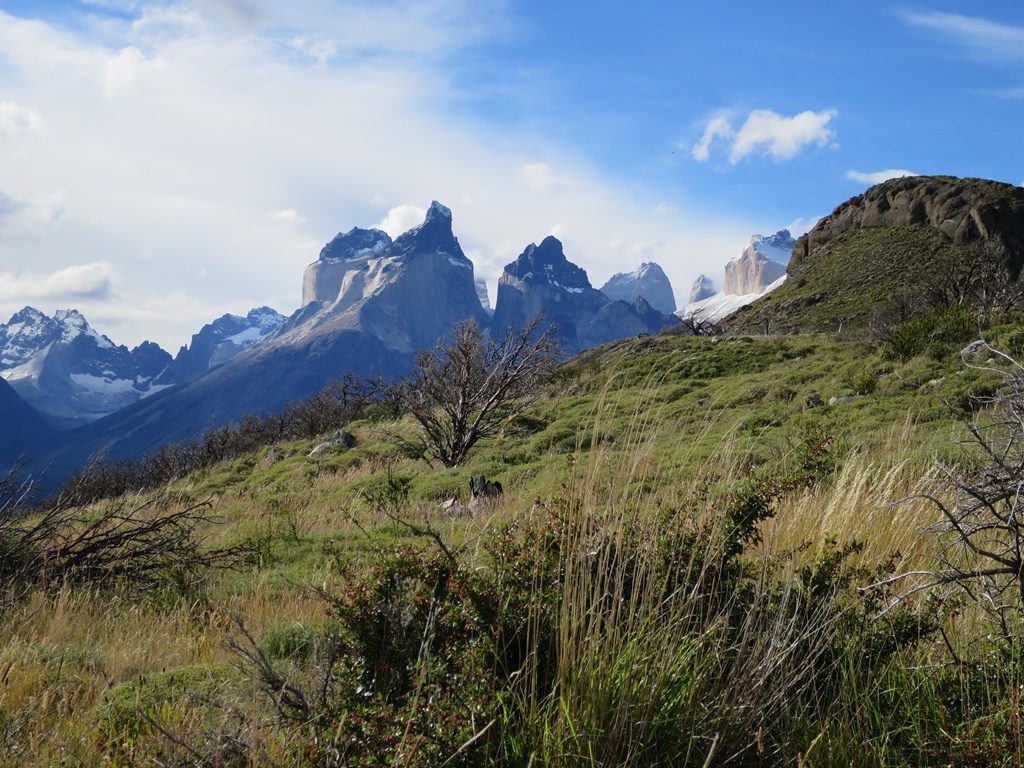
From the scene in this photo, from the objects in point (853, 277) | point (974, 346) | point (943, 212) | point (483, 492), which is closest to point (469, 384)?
point (483, 492)

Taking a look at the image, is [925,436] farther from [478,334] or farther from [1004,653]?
[478,334]

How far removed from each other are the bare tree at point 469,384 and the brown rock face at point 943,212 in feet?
192

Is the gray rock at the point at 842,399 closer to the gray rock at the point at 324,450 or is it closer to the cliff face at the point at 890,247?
the gray rock at the point at 324,450

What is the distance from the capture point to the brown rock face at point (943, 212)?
63812mm

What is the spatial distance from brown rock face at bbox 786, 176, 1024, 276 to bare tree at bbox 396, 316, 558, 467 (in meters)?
58.5

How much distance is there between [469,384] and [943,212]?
71469 millimetres

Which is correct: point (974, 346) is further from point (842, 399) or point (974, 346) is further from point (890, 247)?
point (890, 247)

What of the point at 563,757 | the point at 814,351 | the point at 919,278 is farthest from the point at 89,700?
the point at 919,278

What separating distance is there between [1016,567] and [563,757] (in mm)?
2003

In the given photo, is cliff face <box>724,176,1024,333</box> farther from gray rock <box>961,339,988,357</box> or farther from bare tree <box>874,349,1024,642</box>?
bare tree <box>874,349,1024,642</box>

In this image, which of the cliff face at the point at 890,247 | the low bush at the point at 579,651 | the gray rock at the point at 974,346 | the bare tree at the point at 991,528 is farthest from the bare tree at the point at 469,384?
the cliff face at the point at 890,247

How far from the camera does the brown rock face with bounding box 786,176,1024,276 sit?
63812 millimetres

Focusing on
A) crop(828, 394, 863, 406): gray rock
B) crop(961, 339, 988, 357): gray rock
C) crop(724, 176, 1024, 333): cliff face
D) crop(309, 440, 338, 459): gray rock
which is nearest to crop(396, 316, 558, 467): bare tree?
crop(309, 440, 338, 459): gray rock

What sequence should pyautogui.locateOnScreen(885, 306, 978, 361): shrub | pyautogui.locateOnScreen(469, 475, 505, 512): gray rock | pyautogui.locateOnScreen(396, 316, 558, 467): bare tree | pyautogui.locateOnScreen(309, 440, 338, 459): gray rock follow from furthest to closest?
pyautogui.locateOnScreen(309, 440, 338, 459): gray rock < pyautogui.locateOnScreen(885, 306, 978, 361): shrub < pyautogui.locateOnScreen(396, 316, 558, 467): bare tree < pyautogui.locateOnScreen(469, 475, 505, 512): gray rock
